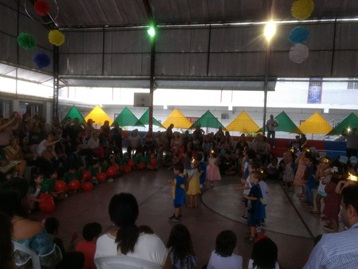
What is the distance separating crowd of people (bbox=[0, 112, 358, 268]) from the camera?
70.8 inches

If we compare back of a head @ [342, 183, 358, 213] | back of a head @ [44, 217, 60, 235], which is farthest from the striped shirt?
back of a head @ [44, 217, 60, 235]

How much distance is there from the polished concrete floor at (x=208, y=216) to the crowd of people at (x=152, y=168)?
0.27 metres

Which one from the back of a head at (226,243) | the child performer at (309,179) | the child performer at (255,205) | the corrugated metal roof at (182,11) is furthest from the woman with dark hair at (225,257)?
the corrugated metal roof at (182,11)

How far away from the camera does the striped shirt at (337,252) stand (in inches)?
53.9

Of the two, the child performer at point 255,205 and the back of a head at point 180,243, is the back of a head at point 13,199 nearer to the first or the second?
the back of a head at point 180,243

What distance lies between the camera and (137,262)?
1602 mm

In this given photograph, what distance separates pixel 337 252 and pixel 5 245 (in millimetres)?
1449

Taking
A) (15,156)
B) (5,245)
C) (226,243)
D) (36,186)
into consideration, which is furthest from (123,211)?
(15,156)

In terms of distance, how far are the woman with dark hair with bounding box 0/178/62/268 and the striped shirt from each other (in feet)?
5.64

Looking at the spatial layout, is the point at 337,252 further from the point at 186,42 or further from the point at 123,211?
the point at 186,42

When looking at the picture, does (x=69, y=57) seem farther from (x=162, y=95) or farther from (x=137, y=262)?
(x=137, y=262)

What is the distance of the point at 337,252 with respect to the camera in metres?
1.39

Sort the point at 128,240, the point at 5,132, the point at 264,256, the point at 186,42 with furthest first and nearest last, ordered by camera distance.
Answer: the point at 186,42 < the point at 5,132 < the point at 264,256 < the point at 128,240

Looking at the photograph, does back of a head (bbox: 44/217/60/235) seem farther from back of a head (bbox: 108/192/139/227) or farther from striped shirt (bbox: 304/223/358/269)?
striped shirt (bbox: 304/223/358/269)
